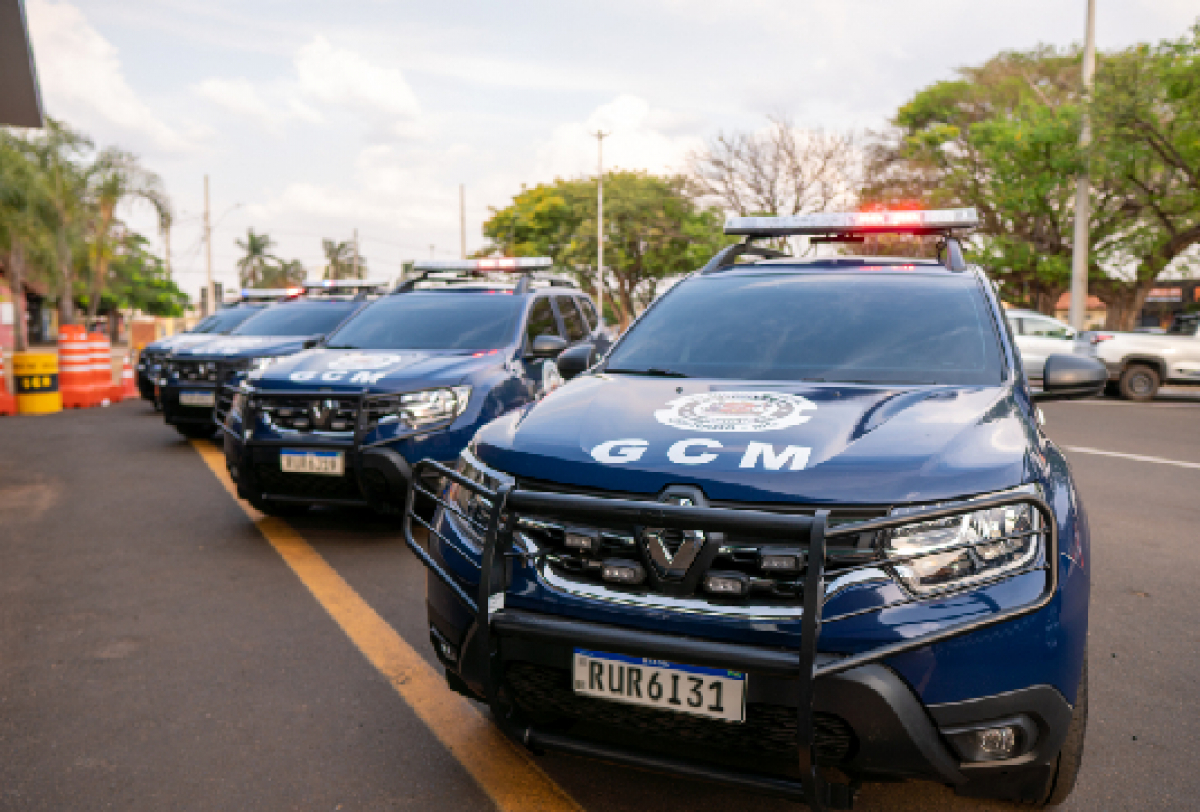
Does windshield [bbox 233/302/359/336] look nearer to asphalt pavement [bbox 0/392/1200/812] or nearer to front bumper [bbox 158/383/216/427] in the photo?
front bumper [bbox 158/383/216/427]

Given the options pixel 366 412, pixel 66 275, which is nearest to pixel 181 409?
pixel 366 412

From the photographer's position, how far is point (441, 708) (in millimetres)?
3521

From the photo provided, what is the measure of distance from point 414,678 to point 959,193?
96.7 ft

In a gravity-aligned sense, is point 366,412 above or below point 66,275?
below

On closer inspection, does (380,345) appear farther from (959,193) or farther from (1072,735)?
(959,193)

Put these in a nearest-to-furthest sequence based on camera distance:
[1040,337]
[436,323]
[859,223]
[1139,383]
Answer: [859,223], [436,323], [1139,383], [1040,337]

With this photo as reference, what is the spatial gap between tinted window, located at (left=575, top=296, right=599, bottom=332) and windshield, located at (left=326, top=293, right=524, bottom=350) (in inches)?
57.3

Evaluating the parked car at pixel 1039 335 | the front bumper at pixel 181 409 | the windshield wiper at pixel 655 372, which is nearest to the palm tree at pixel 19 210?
the front bumper at pixel 181 409

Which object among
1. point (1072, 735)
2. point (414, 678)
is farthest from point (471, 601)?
point (1072, 735)

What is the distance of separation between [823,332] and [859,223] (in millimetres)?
1352

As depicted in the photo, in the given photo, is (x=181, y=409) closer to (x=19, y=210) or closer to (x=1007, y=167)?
(x=1007, y=167)

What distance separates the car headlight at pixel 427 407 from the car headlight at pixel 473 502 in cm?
292

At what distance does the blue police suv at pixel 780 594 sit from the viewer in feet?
7.22

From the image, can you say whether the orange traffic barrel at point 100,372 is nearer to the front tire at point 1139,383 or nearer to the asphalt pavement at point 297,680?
the asphalt pavement at point 297,680
